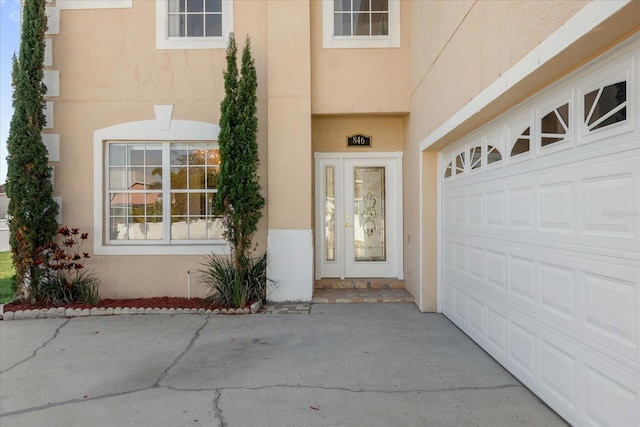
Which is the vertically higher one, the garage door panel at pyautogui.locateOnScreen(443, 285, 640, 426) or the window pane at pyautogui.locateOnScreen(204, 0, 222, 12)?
the window pane at pyautogui.locateOnScreen(204, 0, 222, 12)

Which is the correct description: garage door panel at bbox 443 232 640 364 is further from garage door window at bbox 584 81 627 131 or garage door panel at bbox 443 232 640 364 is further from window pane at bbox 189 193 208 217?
window pane at bbox 189 193 208 217

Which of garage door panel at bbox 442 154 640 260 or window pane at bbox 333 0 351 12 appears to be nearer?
garage door panel at bbox 442 154 640 260

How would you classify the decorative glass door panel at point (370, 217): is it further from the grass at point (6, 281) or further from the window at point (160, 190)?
the grass at point (6, 281)

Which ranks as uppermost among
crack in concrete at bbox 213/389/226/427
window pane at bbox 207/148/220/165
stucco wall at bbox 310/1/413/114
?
stucco wall at bbox 310/1/413/114

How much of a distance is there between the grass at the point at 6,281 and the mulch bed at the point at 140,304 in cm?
56

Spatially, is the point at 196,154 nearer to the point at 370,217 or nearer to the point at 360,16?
the point at 370,217

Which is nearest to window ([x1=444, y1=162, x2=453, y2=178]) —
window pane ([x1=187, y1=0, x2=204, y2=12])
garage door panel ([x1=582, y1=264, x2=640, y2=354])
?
garage door panel ([x1=582, y1=264, x2=640, y2=354])

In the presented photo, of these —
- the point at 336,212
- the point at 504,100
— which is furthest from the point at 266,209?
the point at 504,100

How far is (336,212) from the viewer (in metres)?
7.82

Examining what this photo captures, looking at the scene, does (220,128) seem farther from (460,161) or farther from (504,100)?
(504,100)

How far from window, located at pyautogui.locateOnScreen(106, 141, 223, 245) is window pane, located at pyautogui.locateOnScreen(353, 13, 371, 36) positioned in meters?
3.25

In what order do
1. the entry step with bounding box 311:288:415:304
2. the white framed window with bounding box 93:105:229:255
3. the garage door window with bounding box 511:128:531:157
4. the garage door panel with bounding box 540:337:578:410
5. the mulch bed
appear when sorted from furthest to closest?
the white framed window with bounding box 93:105:229:255 < the entry step with bounding box 311:288:415:304 < the mulch bed < the garage door window with bounding box 511:128:531:157 < the garage door panel with bounding box 540:337:578:410

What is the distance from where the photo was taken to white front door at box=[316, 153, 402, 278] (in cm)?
776

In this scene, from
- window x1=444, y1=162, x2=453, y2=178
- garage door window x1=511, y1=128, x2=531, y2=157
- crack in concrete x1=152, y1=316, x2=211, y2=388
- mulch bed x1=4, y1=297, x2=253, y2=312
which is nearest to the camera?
garage door window x1=511, y1=128, x2=531, y2=157
